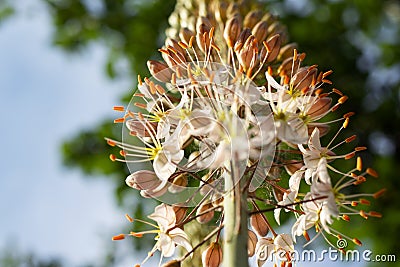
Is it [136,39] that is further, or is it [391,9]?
[391,9]

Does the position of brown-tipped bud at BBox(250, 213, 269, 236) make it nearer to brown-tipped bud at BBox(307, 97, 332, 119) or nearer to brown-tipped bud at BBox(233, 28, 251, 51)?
brown-tipped bud at BBox(307, 97, 332, 119)

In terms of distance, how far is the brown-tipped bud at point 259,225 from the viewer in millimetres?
1107

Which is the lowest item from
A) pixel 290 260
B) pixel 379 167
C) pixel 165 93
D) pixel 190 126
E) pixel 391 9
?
pixel 290 260

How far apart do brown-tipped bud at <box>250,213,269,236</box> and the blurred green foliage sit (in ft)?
6.92

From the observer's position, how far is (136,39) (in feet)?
11.9

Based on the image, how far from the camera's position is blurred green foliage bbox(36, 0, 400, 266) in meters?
3.46

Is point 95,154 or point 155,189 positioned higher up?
point 95,154

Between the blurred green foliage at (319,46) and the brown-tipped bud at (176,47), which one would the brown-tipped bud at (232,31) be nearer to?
the brown-tipped bud at (176,47)

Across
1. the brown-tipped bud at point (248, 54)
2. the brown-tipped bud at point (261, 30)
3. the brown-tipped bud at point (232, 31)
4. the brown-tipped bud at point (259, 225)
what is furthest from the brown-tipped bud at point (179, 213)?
the brown-tipped bud at point (261, 30)

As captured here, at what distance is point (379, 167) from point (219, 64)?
213cm

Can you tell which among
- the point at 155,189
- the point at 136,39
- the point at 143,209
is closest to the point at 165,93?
Result: the point at 155,189

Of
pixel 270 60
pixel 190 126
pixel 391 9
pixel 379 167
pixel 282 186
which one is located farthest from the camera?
pixel 391 9

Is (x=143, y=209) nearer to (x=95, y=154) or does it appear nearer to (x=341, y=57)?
(x=95, y=154)

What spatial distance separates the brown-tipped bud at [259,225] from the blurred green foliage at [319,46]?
83.1 inches
